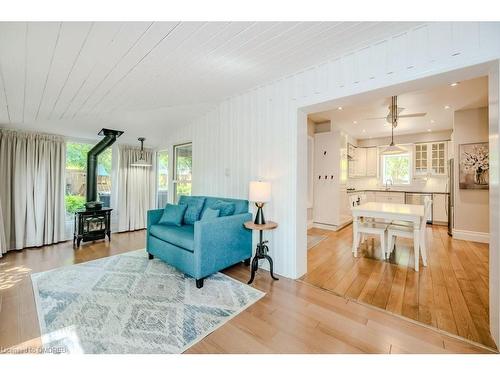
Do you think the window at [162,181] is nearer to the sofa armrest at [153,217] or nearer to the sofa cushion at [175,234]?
the sofa armrest at [153,217]

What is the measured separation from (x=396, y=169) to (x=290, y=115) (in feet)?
17.8

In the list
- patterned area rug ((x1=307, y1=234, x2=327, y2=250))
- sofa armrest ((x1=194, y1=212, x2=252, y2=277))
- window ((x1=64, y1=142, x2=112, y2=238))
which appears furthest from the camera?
window ((x1=64, y1=142, x2=112, y2=238))

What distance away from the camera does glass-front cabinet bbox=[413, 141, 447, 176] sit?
18.9 feet

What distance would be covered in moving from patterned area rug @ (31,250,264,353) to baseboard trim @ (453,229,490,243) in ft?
14.6

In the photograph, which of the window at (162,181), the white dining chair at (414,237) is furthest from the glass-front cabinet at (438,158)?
the window at (162,181)

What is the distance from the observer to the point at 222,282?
8.31ft

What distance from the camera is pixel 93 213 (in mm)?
4148

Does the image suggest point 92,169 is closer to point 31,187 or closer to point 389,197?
point 31,187

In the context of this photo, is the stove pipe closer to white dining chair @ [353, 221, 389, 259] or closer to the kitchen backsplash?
white dining chair @ [353, 221, 389, 259]

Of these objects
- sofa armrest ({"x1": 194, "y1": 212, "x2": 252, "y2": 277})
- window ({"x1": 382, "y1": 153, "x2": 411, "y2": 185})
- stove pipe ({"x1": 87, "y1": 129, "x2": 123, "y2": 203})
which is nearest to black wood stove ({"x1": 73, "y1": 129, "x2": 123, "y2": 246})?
stove pipe ({"x1": 87, "y1": 129, "x2": 123, "y2": 203})

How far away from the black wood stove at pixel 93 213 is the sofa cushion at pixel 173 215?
1.78m
